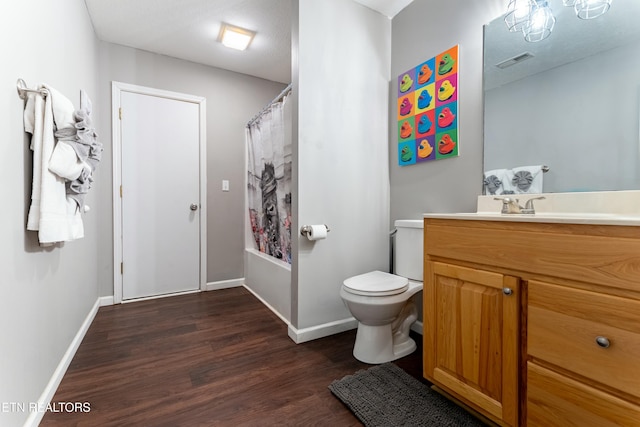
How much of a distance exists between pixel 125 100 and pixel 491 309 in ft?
10.7

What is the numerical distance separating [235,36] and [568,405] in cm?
307

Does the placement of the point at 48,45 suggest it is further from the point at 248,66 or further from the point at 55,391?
the point at 248,66

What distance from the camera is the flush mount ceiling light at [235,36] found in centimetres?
239

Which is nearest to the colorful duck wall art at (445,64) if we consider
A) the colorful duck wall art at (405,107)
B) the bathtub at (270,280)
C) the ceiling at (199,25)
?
the colorful duck wall art at (405,107)

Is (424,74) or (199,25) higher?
(199,25)

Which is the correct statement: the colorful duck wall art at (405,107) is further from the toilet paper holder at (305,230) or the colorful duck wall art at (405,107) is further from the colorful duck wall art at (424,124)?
the toilet paper holder at (305,230)

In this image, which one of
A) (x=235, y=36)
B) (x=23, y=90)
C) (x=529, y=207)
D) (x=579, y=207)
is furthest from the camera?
(x=235, y=36)

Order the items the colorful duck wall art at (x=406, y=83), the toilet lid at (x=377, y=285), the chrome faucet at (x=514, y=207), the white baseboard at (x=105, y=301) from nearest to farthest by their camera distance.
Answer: the chrome faucet at (x=514, y=207) → the toilet lid at (x=377, y=285) → the colorful duck wall art at (x=406, y=83) → the white baseboard at (x=105, y=301)

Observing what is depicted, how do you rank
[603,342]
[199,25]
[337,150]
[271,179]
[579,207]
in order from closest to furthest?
[603,342], [579,207], [337,150], [199,25], [271,179]

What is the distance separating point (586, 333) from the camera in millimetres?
830

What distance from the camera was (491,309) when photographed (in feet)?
3.56

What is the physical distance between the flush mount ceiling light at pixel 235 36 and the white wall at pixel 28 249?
1038 mm

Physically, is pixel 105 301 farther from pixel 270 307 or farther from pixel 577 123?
pixel 577 123

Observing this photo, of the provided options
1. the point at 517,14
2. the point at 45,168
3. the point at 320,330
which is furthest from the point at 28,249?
the point at 517,14
